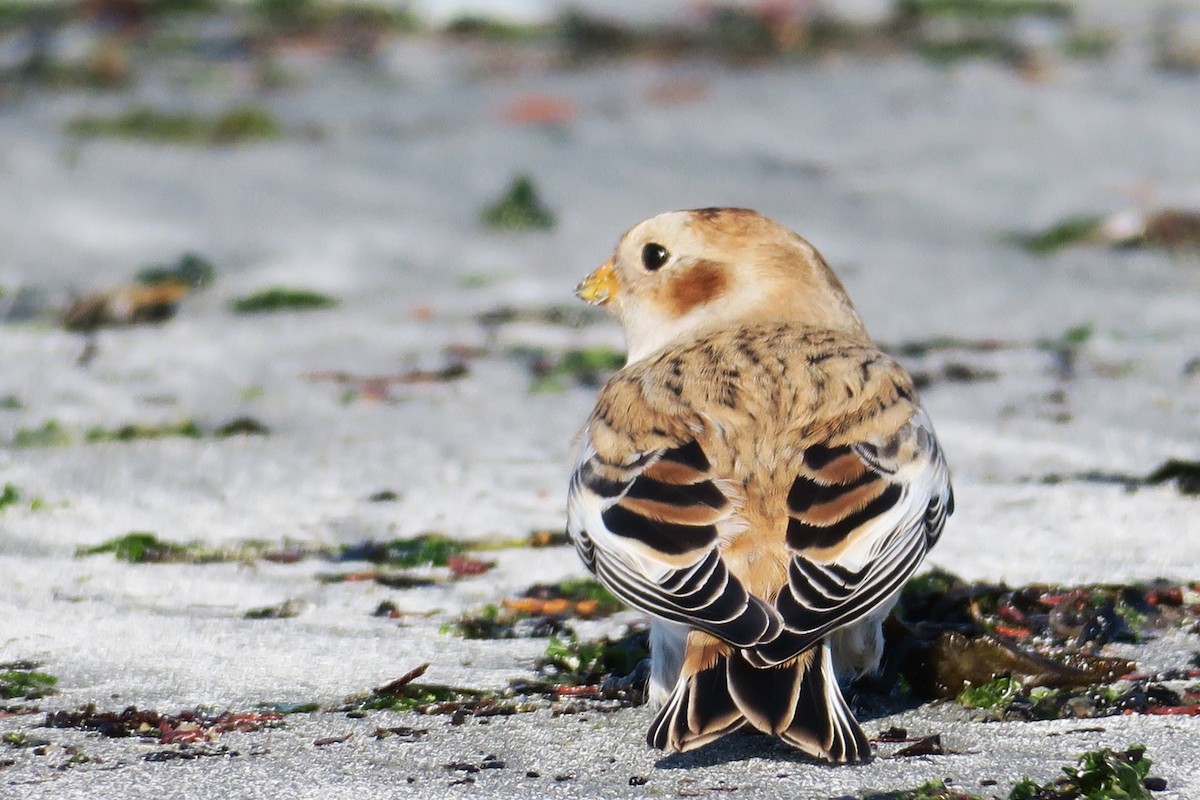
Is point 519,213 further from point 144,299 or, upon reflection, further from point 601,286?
point 601,286

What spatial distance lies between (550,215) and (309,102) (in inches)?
133

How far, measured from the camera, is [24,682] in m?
3.27

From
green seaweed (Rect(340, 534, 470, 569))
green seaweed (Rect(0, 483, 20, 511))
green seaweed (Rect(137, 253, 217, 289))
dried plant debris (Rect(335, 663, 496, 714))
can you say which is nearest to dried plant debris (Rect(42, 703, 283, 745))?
dried plant debris (Rect(335, 663, 496, 714))

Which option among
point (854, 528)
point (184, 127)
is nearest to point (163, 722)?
point (854, 528)

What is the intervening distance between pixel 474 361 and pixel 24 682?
117 inches

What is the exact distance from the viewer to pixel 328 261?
7438 mm

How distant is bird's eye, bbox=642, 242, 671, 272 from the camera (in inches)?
173

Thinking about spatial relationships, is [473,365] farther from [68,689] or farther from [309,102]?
[309,102]

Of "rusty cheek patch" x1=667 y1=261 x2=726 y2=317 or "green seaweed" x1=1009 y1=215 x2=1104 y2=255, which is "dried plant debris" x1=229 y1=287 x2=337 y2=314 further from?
"green seaweed" x1=1009 y1=215 x2=1104 y2=255

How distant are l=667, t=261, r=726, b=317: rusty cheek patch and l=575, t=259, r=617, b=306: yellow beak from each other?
0.78 ft

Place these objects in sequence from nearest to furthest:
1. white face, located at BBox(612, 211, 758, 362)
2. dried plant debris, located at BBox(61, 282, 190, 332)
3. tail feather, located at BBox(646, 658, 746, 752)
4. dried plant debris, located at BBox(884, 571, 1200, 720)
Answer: tail feather, located at BBox(646, 658, 746, 752), dried plant debris, located at BBox(884, 571, 1200, 720), white face, located at BBox(612, 211, 758, 362), dried plant debris, located at BBox(61, 282, 190, 332)

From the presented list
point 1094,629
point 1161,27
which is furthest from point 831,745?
point 1161,27

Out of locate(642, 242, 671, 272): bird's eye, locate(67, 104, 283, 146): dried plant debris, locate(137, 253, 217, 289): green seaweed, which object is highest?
locate(67, 104, 283, 146): dried plant debris

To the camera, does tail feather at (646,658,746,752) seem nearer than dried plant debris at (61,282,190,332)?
Yes
